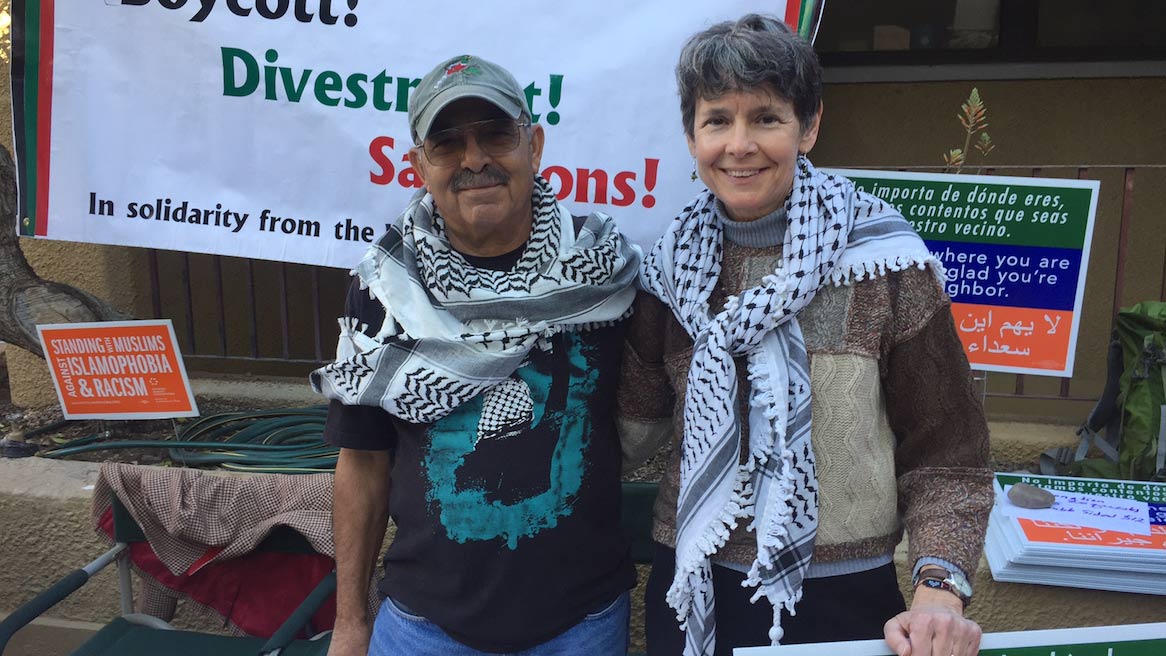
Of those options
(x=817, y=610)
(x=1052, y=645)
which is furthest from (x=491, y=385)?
(x=1052, y=645)

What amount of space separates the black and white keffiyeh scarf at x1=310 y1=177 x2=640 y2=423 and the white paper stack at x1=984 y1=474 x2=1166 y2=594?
58.9 inches

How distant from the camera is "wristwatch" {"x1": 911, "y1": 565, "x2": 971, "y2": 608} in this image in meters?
1.38

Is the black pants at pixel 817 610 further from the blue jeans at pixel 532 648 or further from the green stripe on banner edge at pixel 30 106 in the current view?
the green stripe on banner edge at pixel 30 106

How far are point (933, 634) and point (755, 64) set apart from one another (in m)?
0.88

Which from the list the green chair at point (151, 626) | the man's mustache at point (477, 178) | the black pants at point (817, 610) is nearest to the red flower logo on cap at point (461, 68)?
the man's mustache at point (477, 178)

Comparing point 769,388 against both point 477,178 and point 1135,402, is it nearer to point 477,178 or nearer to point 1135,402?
point 477,178

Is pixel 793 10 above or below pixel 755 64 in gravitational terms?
above

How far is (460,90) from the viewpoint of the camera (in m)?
1.60

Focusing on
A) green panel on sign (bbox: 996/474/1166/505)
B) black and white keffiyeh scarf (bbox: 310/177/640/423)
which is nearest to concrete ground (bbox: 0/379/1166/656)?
green panel on sign (bbox: 996/474/1166/505)

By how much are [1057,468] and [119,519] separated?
3.07 meters

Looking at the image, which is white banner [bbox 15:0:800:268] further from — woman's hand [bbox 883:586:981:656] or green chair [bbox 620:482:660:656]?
woman's hand [bbox 883:586:981:656]

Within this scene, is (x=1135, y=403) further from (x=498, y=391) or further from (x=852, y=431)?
(x=498, y=391)

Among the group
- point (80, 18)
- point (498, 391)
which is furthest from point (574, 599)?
point (80, 18)

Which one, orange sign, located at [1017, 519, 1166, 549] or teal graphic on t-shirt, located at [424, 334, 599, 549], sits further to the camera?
orange sign, located at [1017, 519, 1166, 549]
